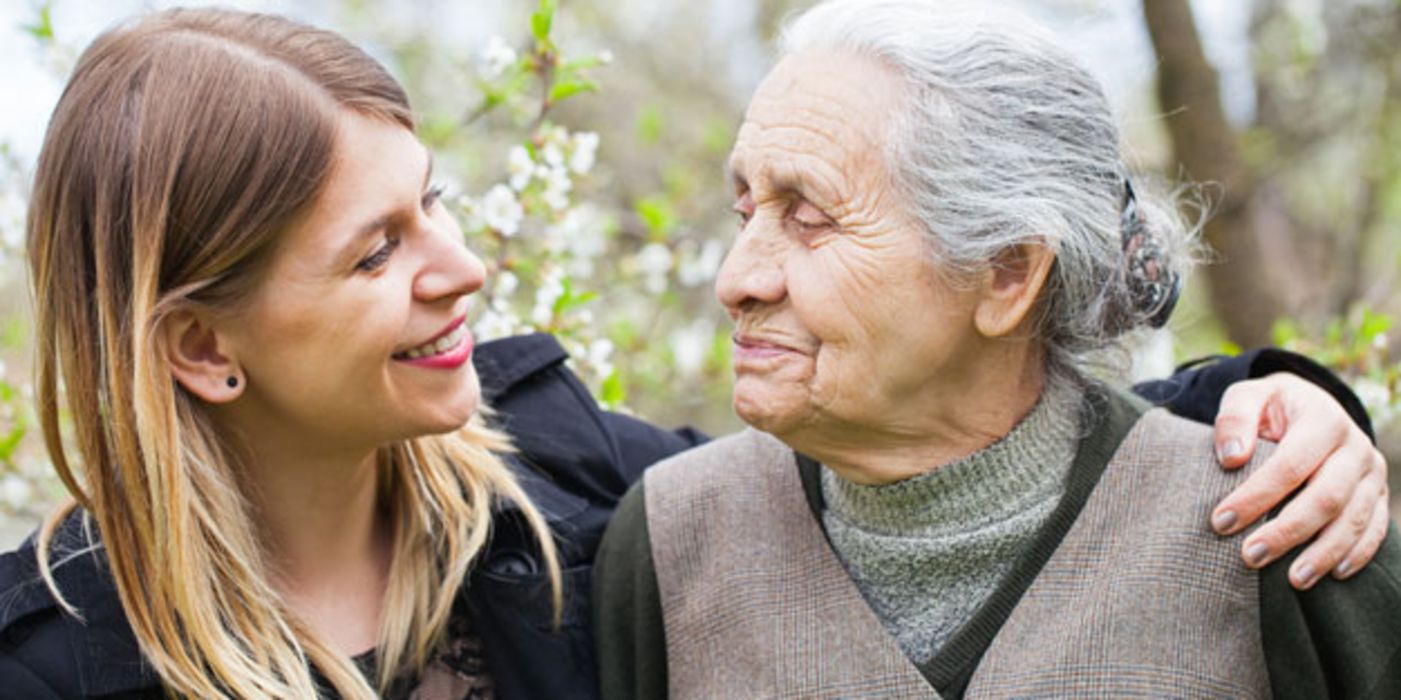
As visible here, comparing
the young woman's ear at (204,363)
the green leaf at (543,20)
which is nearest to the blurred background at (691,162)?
the green leaf at (543,20)

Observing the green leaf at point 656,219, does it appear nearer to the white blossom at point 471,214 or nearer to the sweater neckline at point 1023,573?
the white blossom at point 471,214

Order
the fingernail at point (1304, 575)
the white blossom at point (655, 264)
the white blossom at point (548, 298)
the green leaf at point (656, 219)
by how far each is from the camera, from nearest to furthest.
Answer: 1. the fingernail at point (1304, 575)
2. the white blossom at point (548, 298)
3. the green leaf at point (656, 219)
4. the white blossom at point (655, 264)

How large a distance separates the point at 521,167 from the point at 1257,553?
5.24 ft

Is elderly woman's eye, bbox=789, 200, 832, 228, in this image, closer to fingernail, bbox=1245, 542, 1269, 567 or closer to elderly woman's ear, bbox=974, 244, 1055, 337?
elderly woman's ear, bbox=974, 244, 1055, 337

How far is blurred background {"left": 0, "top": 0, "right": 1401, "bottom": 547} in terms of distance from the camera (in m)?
2.85

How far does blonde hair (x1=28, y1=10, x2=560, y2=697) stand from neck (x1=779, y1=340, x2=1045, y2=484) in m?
0.74

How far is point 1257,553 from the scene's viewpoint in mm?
1751

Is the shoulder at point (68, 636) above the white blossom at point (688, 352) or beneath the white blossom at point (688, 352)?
above

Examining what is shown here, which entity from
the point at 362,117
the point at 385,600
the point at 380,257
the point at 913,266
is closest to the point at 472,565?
the point at 385,600

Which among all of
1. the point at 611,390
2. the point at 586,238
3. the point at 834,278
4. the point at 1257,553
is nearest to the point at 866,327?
→ the point at 834,278

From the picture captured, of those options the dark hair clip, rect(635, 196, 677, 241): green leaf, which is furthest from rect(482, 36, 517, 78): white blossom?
the dark hair clip

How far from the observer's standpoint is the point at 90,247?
75.2 inches

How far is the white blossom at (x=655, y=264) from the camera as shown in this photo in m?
3.48

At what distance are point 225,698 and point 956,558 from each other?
984 millimetres
